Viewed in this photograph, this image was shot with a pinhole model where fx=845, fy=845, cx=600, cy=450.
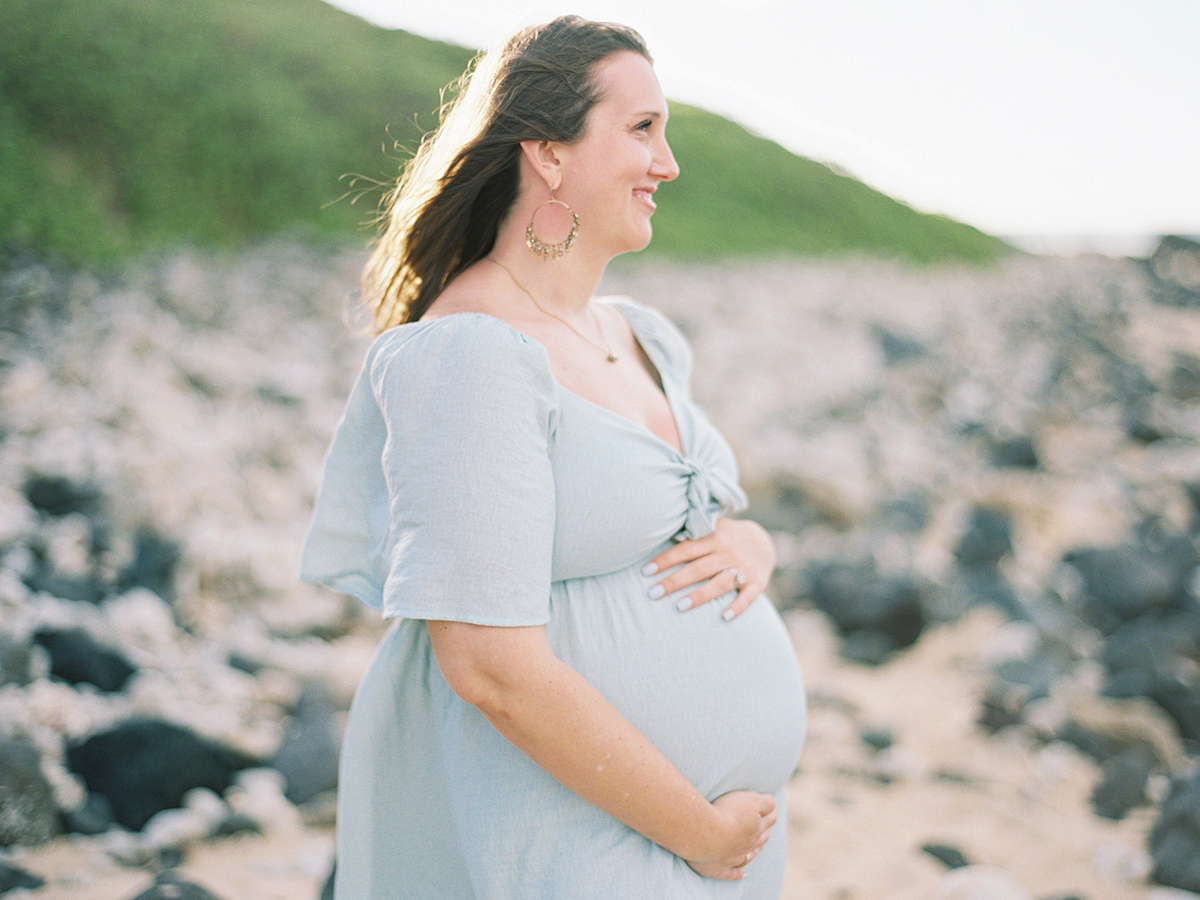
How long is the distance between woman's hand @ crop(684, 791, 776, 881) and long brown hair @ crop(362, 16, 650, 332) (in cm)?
109

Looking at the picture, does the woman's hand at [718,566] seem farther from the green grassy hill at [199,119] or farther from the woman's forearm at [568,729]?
the green grassy hill at [199,119]

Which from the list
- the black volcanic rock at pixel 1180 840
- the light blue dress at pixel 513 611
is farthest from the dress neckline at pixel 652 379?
the black volcanic rock at pixel 1180 840

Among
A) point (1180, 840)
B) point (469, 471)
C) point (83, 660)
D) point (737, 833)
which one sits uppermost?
point (469, 471)

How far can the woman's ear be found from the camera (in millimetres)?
1491

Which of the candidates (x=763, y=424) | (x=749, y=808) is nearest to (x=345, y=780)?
(x=749, y=808)

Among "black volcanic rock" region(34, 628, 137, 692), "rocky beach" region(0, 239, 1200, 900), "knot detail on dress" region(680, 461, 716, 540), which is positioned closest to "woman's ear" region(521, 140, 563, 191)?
"knot detail on dress" region(680, 461, 716, 540)

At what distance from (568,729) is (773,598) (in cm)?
325

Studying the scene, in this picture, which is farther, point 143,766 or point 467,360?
point 143,766

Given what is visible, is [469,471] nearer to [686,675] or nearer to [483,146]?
[686,675]

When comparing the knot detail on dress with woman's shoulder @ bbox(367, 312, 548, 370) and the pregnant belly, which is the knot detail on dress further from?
woman's shoulder @ bbox(367, 312, 548, 370)

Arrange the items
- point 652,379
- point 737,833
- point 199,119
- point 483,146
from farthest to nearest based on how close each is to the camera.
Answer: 1. point 199,119
2. point 652,379
3. point 483,146
4. point 737,833

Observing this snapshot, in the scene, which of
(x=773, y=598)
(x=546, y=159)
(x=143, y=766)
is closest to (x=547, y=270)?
(x=546, y=159)

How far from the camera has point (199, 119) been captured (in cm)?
990

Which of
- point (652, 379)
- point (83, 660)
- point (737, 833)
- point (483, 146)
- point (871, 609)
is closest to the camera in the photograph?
point (737, 833)
